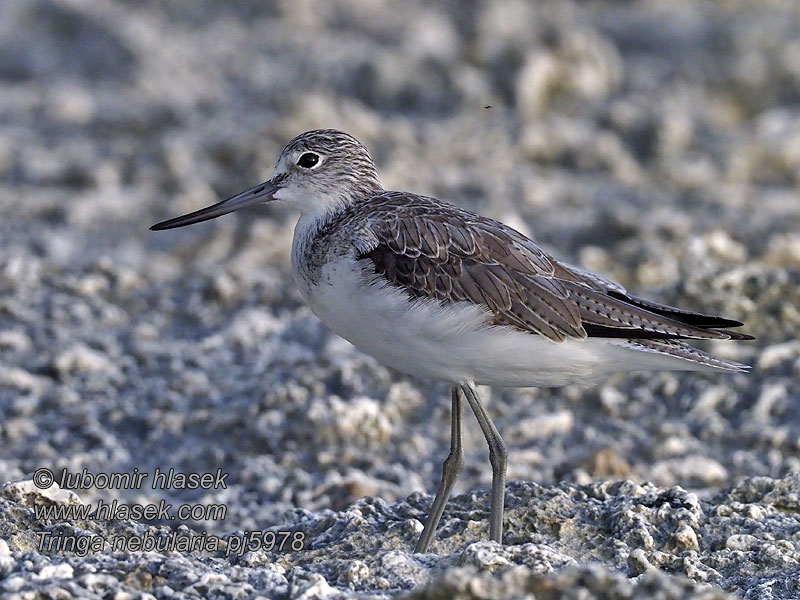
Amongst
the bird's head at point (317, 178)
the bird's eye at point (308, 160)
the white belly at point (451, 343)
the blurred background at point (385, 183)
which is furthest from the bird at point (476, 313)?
the blurred background at point (385, 183)

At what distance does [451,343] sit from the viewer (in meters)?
5.23

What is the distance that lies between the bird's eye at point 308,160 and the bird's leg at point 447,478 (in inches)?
56.2

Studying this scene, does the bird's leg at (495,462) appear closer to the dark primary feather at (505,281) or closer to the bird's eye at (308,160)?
the dark primary feather at (505,281)

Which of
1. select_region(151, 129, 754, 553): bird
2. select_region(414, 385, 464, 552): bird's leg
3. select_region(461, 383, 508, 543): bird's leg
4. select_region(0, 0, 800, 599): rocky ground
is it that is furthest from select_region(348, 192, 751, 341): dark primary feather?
select_region(0, 0, 800, 599): rocky ground

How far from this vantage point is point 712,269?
883cm

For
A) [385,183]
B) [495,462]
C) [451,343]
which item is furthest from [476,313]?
[385,183]

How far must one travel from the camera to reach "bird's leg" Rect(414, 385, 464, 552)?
515cm

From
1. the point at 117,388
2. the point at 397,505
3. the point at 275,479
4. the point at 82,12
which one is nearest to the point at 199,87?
the point at 82,12

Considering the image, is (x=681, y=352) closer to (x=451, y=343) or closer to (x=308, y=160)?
(x=451, y=343)

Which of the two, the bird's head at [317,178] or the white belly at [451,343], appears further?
the bird's head at [317,178]

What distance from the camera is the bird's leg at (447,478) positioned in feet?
16.9

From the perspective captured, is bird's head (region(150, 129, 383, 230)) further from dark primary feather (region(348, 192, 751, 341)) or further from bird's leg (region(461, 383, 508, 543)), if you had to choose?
bird's leg (region(461, 383, 508, 543))

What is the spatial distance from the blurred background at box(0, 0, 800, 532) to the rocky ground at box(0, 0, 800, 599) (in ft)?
0.09

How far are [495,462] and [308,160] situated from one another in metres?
1.88
